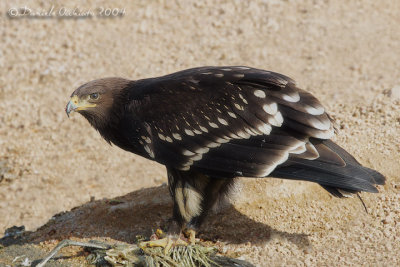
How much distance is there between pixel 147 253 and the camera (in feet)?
17.6

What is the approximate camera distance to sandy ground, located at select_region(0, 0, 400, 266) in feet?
18.8

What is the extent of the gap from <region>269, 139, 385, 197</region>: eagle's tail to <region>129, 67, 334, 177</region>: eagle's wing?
7 cm

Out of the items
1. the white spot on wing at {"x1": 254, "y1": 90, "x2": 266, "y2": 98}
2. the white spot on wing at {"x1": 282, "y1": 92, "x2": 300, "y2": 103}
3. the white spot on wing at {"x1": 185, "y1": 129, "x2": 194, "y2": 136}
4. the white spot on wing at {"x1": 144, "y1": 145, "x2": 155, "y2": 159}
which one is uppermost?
the white spot on wing at {"x1": 282, "y1": 92, "x2": 300, "y2": 103}

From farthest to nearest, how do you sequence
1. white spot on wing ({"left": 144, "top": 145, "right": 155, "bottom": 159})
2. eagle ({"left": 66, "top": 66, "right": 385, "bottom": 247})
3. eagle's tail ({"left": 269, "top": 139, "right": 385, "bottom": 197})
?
1. white spot on wing ({"left": 144, "top": 145, "right": 155, "bottom": 159})
2. eagle ({"left": 66, "top": 66, "right": 385, "bottom": 247})
3. eagle's tail ({"left": 269, "top": 139, "right": 385, "bottom": 197})

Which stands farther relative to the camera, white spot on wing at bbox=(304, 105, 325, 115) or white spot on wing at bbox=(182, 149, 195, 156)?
white spot on wing at bbox=(182, 149, 195, 156)

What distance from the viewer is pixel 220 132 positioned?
5359 mm

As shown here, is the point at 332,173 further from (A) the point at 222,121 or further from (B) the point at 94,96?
(B) the point at 94,96

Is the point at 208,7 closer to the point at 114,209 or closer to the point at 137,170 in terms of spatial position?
the point at 137,170

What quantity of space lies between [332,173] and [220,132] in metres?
1.01

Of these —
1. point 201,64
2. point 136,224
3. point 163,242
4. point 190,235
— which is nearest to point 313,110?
point 190,235

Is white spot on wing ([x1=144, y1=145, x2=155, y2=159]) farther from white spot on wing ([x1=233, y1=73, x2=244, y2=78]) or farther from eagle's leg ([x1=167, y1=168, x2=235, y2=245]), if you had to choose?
white spot on wing ([x1=233, y1=73, x2=244, y2=78])

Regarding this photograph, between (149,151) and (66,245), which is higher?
(149,151)

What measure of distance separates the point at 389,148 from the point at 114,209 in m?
2.94

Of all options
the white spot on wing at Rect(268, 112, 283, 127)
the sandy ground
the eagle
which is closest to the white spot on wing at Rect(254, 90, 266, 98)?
the eagle
